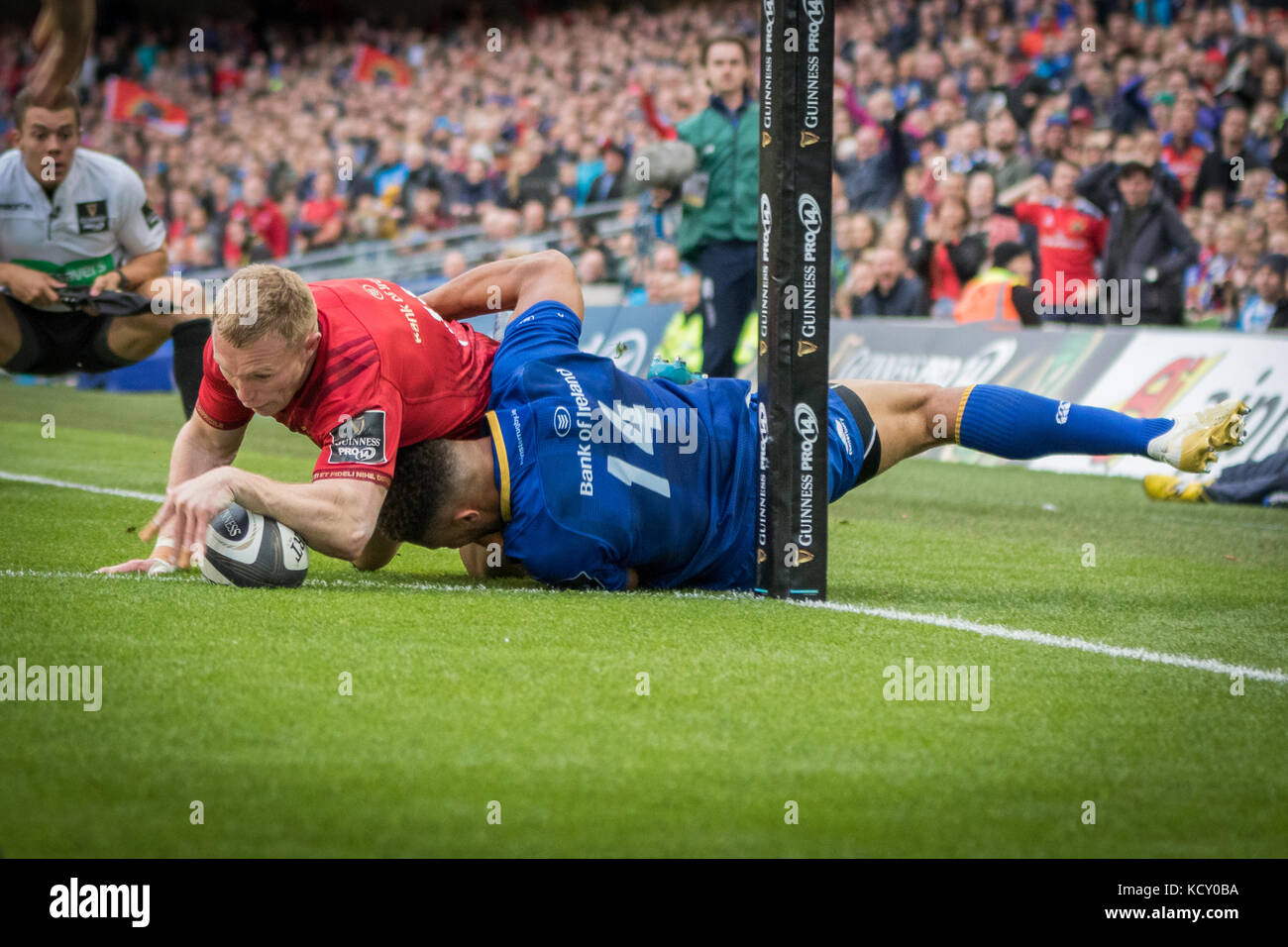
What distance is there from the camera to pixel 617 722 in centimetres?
369

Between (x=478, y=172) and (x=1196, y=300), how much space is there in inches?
418

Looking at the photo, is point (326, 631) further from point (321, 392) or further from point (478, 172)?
point (478, 172)

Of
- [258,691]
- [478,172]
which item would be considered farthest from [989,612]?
[478,172]

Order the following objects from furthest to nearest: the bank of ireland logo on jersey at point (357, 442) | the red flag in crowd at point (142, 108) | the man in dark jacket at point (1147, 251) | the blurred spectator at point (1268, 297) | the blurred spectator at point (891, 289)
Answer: the red flag in crowd at point (142, 108)
the blurred spectator at point (891, 289)
the man in dark jacket at point (1147, 251)
the blurred spectator at point (1268, 297)
the bank of ireland logo on jersey at point (357, 442)

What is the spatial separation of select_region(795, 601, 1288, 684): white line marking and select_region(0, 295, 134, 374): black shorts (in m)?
4.84

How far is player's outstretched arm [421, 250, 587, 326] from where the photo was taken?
577cm

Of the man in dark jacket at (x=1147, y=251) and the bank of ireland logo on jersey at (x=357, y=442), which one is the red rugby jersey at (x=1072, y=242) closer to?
the man in dark jacket at (x=1147, y=251)

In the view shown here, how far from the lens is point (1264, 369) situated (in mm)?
10547

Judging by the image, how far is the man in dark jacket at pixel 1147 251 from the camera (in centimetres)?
1249

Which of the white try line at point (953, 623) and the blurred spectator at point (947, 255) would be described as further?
the blurred spectator at point (947, 255)

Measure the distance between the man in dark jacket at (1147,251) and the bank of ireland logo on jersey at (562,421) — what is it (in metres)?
A: 8.51

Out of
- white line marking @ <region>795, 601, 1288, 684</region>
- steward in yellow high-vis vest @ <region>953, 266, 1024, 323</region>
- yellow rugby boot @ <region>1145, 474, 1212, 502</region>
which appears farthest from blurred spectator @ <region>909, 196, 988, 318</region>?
white line marking @ <region>795, 601, 1288, 684</region>

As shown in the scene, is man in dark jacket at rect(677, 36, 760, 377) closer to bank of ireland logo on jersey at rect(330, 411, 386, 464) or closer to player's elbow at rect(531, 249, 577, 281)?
player's elbow at rect(531, 249, 577, 281)
